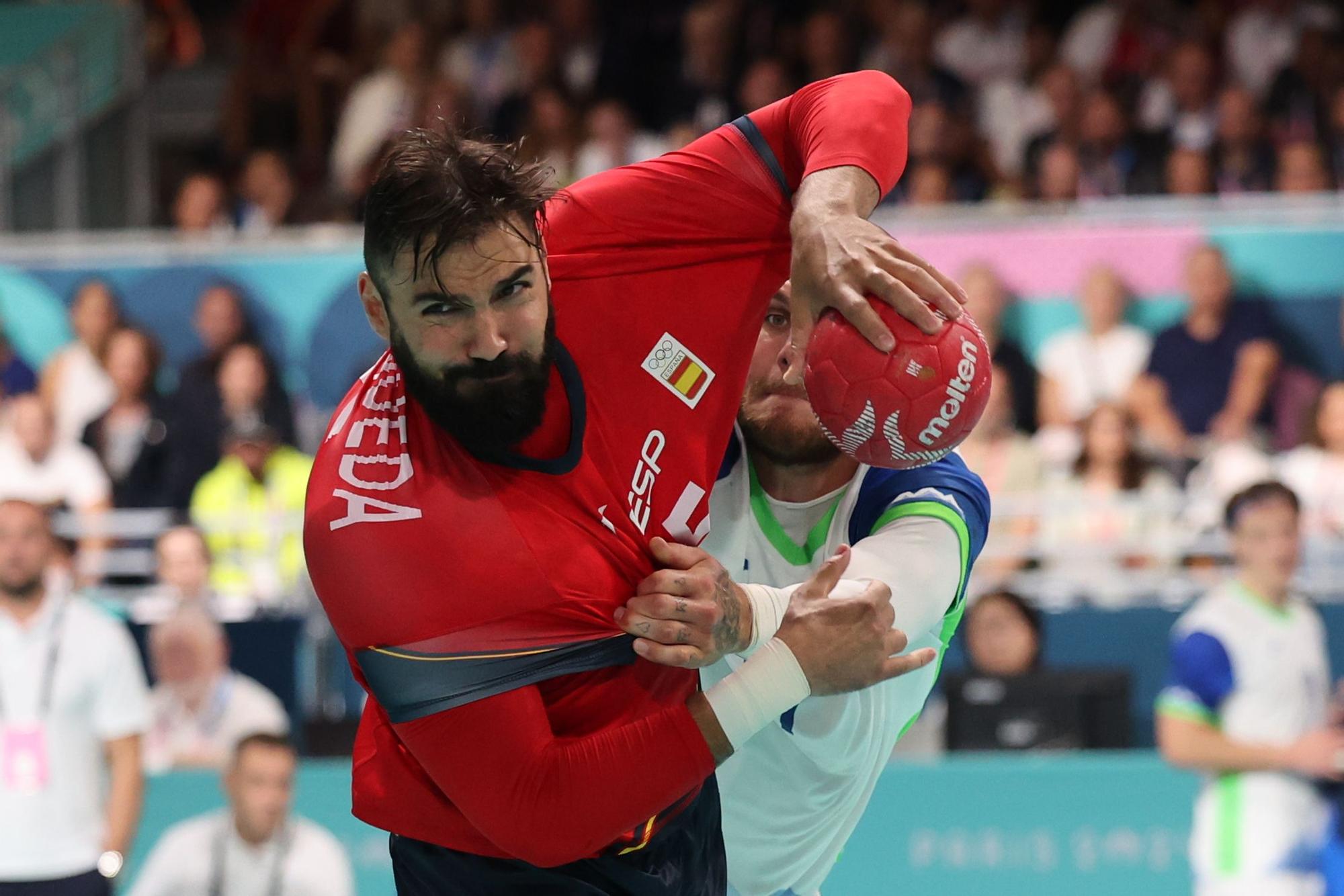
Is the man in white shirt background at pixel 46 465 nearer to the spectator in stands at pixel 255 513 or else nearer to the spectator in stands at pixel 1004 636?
the spectator in stands at pixel 255 513

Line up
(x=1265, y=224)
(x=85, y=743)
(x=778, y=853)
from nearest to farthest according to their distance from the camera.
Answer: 1. (x=778, y=853)
2. (x=85, y=743)
3. (x=1265, y=224)

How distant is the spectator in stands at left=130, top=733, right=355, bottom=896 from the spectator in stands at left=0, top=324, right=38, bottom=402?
140 inches

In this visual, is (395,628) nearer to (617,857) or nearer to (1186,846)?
(617,857)

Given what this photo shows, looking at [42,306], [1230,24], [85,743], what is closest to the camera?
[85,743]

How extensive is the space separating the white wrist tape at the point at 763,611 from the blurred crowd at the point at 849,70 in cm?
676

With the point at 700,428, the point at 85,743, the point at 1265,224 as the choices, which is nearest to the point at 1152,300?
the point at 1265,224

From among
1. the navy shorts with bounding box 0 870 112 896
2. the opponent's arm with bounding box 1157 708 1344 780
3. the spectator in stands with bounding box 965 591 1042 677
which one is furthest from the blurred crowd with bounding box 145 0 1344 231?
the navy shorts with bounding box 0 870 112 896

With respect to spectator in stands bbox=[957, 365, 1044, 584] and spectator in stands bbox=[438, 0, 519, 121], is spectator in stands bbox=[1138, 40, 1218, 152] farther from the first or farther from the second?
spectator in stands bbox=[438, 0, 519, 121]

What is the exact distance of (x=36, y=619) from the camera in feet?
22.4

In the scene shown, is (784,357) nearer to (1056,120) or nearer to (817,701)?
(817,701)

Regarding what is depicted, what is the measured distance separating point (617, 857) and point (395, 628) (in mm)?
648

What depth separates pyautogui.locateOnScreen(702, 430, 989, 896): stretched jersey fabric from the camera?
12.3 ft

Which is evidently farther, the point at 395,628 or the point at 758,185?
the point at 758,185

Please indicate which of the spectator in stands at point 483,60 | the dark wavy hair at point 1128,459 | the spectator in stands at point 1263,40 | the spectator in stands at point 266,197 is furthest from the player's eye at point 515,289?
the spectator in stands at point 483,60
